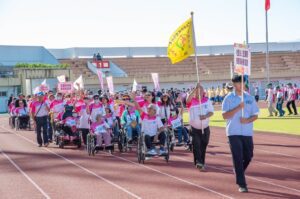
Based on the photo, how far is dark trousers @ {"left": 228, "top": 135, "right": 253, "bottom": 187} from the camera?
29.3ft

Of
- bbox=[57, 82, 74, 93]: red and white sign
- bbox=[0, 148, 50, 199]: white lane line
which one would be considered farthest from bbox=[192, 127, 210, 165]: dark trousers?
bbox=[57, 82, 74, 93]: red and white sign

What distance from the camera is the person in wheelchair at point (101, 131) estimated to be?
50.6ft

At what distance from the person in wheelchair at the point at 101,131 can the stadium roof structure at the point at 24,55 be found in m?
47.9

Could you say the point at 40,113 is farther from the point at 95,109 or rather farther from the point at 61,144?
the point at 95,109

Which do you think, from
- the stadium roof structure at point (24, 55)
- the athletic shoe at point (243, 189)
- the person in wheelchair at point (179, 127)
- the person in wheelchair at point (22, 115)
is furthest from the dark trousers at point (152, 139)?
the stadium roof structure at point (24, 55)

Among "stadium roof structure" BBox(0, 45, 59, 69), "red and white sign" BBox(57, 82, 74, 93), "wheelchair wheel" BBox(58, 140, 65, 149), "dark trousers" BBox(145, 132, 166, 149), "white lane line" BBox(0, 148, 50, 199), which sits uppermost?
"stadium roof structure" BBox(0, 45, 59, 69)

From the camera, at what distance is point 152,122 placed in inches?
521

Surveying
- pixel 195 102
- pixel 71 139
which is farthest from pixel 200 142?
pixel 71 139

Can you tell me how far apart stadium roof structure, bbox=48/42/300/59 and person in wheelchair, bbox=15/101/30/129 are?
134ft

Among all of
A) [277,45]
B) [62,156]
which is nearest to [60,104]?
[62,156]

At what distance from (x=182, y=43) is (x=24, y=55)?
179 ft

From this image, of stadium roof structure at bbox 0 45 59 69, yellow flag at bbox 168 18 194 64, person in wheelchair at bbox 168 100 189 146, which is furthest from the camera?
stadium roof structure at bbox 0 45 59 69

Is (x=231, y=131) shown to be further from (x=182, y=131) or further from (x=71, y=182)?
(x=182, y=131)

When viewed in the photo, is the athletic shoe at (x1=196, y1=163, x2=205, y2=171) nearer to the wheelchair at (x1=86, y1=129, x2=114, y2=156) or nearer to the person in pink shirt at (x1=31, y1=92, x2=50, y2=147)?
the wheelchair at (x1=86, y1=129, x2=114, y2=156)
